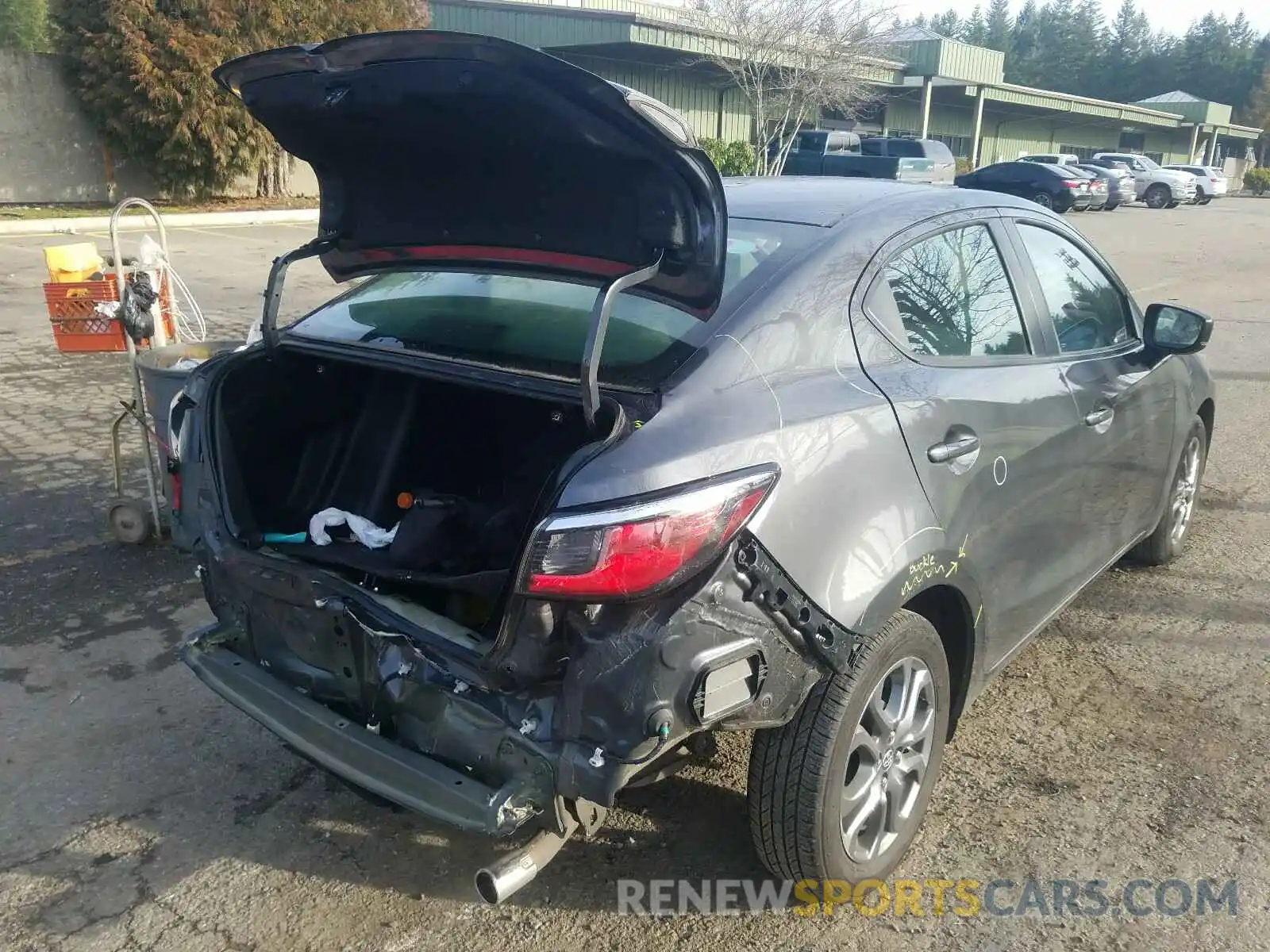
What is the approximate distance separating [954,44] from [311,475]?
139 ft

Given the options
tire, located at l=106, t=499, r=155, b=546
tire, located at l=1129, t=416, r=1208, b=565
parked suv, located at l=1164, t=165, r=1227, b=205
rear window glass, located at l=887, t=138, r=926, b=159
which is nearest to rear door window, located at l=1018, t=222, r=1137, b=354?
tire, located at l=1129, t=416, r=1208, b=565

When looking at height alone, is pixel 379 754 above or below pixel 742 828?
above

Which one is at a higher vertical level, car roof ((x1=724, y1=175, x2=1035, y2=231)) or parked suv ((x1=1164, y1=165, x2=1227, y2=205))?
car roof ((x1=724, y1=175, x2=1035, y2=231))

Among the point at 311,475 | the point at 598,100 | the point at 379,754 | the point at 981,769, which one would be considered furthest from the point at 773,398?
the point at 311,475

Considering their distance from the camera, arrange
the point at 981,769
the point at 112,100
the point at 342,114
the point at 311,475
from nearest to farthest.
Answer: the point at 342,114
the point at 981,769
the point at 311,475
the point at 112,100

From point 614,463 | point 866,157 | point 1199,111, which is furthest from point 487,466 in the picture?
point 1199,111

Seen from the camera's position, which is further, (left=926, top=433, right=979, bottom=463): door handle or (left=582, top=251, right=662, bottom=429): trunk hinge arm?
(left=926, top=433, right=979, bottom=463): door handle

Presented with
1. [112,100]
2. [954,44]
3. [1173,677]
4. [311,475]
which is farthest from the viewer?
[954,44]

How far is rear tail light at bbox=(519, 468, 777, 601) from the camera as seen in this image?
6.90ft

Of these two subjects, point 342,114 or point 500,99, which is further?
point 342,114

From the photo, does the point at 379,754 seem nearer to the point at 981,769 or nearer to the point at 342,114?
the point at 342,114

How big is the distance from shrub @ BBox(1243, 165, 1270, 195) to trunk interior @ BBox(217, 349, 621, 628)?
65987 mm

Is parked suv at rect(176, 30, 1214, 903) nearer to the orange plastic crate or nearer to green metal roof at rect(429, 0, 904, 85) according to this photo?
the orange plastic crate

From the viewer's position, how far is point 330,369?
348cm
